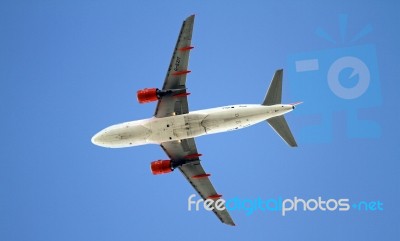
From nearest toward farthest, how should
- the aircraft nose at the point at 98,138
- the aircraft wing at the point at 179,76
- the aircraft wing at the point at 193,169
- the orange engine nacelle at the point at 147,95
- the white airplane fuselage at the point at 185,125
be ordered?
1. the aircraft wing at the point at 179,76
2. the white airplane fuselage at the point at 185,125
3. the orange engine nacelle at the point at 147,95
4. the aircraft nose at the point at 98,138
5. the aircraft wing at the point at 193,169

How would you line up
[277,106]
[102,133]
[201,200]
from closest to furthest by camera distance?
[277,106] → [102,133] → [201,200]

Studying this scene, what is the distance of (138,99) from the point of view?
55844 mm

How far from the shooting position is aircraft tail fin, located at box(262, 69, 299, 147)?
54.0m

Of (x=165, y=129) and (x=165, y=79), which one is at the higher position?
(x=165, y=79)

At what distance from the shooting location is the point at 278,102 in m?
54.2

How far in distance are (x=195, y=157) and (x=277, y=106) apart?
11.0m

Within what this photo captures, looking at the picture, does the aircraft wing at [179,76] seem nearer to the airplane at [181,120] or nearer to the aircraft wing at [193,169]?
the airplane at [181,120]

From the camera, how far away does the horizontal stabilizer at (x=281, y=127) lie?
5478cm

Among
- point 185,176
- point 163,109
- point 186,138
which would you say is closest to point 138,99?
point 163,109

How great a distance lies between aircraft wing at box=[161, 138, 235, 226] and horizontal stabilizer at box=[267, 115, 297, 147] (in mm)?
8910

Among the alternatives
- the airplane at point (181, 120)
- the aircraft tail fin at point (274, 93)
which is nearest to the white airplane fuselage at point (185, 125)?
the airplane at point (181, 120)

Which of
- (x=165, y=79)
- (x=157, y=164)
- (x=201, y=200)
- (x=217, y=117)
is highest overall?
(x=165, y=79)

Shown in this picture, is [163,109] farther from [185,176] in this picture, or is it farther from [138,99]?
[185,176]

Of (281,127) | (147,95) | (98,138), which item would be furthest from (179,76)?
(281,127)
